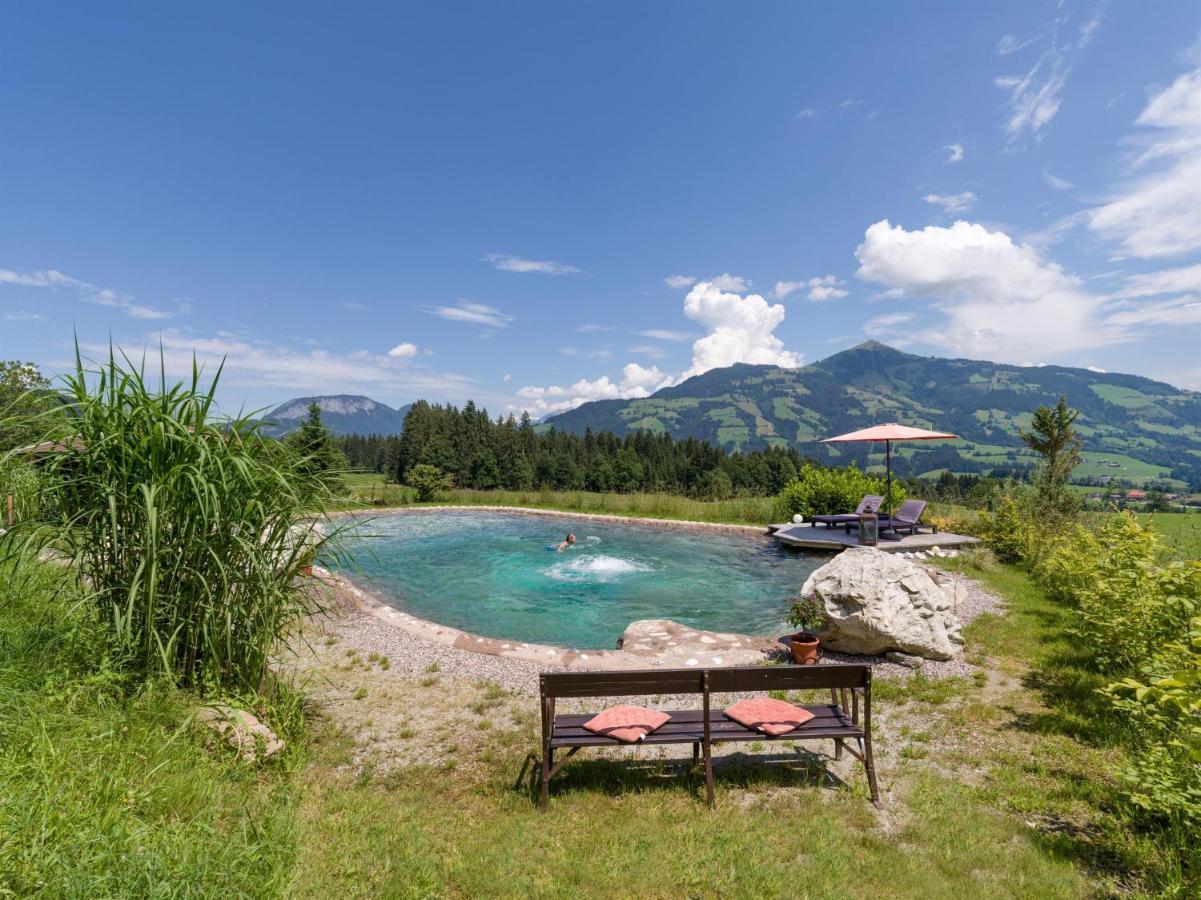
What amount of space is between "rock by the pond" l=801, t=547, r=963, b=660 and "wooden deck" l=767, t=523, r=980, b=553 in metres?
5.69

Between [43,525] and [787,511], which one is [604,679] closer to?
[43,525]

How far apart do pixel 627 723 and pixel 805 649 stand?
11.7 ft

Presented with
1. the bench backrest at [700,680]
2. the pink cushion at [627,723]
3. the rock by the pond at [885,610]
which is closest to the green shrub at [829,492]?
the rock by the pond at [885,610]

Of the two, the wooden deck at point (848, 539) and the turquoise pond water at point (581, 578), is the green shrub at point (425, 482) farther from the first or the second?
the wooden deck at point (848, 539)

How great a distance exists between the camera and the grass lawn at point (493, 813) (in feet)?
7.80

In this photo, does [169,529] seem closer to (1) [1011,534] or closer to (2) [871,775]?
(2) [871,775]

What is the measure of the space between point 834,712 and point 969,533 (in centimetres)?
1249

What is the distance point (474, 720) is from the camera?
506 cm

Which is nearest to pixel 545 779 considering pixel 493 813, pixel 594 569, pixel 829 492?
pixel 493 813

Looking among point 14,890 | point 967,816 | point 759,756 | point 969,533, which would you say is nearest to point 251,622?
point 14,890

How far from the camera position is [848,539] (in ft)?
45.3

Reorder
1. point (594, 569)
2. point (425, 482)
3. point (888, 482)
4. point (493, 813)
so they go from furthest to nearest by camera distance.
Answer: point (425, 482), point (888, 482), point (594, 569), point (493, 813)

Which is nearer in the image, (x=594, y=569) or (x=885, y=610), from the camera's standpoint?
(x=885, y=610)

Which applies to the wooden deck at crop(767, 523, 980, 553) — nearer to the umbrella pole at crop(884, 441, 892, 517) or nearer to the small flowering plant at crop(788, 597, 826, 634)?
the umbrella pole at crop(884, 441, 892, 517)
